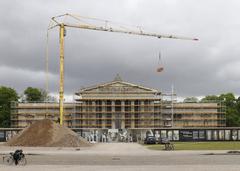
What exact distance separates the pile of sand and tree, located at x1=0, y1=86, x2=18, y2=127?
87671mm

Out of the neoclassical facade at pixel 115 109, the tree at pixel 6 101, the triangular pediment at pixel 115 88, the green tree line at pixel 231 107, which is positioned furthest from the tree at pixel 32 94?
the green tree line at pixel 231 107

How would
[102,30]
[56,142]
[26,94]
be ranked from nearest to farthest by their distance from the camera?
[56,142] < [102,30] < [26,94]

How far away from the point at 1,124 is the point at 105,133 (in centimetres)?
5926

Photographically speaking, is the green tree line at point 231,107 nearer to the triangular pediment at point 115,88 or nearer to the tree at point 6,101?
the triangular pediment at point 115,88

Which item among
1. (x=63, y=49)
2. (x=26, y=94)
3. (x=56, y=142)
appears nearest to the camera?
(x=56, y=142)

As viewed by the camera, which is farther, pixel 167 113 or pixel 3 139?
pixel 167 113

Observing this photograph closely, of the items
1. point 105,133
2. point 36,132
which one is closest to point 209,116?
point 105,133

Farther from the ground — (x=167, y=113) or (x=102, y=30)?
(x=102, y=30)

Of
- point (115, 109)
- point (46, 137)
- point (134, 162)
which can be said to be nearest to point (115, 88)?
point (115, 109)

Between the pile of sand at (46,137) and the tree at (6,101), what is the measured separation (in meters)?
87.7

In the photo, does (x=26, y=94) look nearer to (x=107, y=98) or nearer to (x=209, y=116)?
(x=107, y=98)

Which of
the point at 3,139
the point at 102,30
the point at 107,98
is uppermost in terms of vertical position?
the point at 102,30

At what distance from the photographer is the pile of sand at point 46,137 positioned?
73744 millimetres

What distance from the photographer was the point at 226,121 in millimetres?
173750
